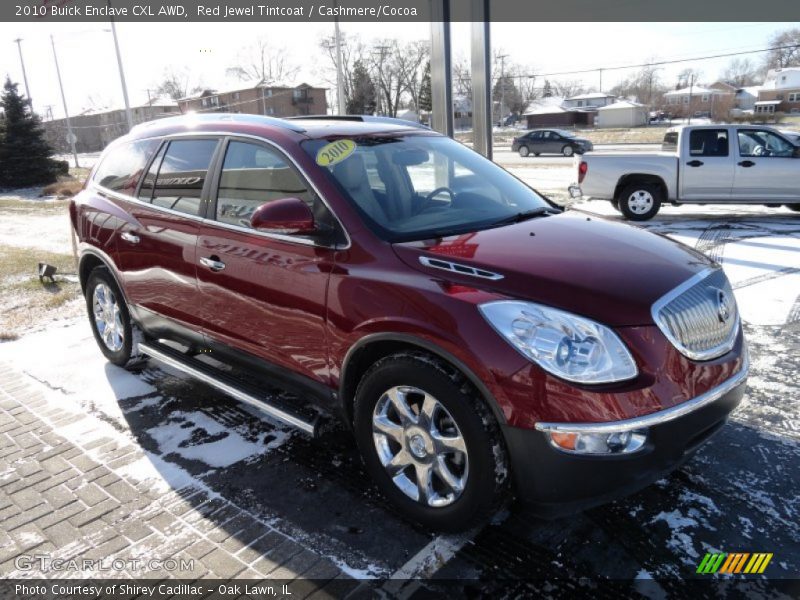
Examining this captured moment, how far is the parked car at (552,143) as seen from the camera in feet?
108

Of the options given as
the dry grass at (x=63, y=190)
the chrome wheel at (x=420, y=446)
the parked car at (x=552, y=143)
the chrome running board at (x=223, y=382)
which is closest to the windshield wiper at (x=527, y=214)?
the chrome wheel at (x=420, y=446)

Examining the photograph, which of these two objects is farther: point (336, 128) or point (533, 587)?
point (336, 128)

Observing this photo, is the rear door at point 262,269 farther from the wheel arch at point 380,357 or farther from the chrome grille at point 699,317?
the chrome grille at point 699,317

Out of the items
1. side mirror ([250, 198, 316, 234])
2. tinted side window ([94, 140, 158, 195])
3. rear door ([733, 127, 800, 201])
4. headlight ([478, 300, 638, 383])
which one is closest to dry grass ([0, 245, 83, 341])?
tinted side window ([94, 140, 158, 195])

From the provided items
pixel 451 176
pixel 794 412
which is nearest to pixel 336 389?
pixel 451 176

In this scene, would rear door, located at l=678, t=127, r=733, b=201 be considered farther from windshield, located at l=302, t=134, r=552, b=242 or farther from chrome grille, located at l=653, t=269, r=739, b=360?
chrome grille, located at l=653, t=269, r=739, b=360

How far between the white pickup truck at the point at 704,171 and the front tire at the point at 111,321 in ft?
29.8

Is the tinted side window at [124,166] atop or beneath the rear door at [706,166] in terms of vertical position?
atop

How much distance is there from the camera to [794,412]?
12.4 feet

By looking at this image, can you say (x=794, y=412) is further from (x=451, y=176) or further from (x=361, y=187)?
(x=361, y=187)

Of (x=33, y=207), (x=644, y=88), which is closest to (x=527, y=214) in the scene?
(x=33, y=207)

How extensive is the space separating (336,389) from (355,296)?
21.6 inches

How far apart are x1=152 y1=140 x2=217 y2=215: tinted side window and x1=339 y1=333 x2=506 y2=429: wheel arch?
62.8 inches

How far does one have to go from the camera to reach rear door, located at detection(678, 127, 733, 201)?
1085 cm
